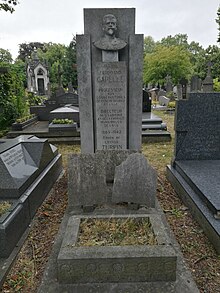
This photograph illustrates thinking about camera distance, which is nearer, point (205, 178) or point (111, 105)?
point (205, 178)

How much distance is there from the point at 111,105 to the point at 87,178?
73.2 inches

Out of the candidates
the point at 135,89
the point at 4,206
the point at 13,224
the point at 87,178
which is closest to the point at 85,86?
the point at 135,89

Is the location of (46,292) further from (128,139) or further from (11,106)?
(11,106)

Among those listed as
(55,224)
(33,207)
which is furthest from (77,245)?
(33,207)

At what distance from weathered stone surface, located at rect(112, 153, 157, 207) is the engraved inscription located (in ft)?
5.33

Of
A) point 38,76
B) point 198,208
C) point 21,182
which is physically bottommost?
point 198,208

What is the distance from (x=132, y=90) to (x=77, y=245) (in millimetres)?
3226

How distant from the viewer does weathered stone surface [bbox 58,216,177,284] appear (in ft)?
7.19

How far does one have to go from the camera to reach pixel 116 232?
2588 millimetres

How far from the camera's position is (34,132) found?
8.60 metres

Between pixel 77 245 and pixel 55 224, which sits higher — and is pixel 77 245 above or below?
above

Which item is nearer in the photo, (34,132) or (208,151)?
(208,151)

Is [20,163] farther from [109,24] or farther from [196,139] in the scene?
[196,139]

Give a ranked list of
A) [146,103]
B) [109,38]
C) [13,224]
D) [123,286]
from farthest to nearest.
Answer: [146,103]
[109,38]
[13,224]
[123,286]
